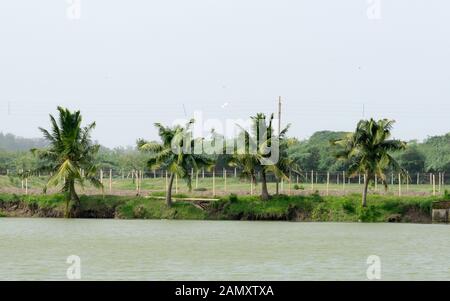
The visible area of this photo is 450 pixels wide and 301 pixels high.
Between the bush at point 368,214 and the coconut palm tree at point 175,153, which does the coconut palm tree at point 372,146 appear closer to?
the bush at point 368,214

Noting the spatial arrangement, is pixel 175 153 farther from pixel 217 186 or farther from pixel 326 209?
pixel 217 186

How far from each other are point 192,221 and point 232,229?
24.6 feet

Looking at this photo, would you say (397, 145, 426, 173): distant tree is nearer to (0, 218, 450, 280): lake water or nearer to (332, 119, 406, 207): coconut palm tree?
(332, 119, 406, 207): coconut palm tree

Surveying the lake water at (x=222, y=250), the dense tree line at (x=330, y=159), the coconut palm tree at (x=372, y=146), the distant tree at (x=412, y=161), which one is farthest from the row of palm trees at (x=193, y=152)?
the distant tree at (x=412, y=161)

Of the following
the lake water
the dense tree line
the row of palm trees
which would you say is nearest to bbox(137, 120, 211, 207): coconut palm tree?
the row of palm trees

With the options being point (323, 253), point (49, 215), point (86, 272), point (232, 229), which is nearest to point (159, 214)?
point (49, 215)

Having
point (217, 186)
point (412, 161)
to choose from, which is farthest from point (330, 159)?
point (217, 186)

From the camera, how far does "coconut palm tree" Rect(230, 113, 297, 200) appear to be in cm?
5591

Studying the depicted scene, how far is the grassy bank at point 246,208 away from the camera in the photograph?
5466cm

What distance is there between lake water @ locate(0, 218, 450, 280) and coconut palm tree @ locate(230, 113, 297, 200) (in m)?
5.78

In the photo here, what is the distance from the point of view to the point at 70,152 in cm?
5644

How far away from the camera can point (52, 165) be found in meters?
57.1
